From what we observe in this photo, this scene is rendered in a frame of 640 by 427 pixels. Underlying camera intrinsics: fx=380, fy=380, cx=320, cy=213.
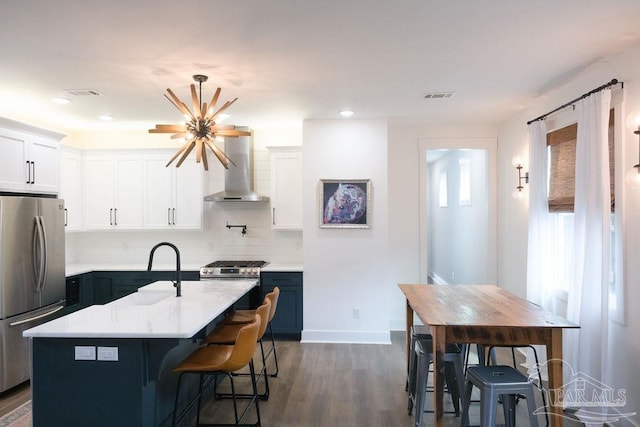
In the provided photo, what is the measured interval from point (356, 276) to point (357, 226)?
2.02 ft

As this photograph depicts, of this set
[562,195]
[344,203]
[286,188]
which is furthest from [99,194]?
[562,195]

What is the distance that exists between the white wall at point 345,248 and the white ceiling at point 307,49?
638 mm

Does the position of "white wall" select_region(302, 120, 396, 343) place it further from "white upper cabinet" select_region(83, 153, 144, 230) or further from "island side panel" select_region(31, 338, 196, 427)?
"island side panel" select_region(31, 338, 196, 427)

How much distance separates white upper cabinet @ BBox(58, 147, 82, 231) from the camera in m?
4.79

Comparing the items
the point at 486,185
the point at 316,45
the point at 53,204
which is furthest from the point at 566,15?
the point at 53,204

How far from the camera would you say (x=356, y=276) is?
4.68 m

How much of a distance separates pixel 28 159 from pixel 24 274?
1124mm

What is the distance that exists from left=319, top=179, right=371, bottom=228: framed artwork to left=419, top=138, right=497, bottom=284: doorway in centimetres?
91

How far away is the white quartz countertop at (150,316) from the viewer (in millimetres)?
2084

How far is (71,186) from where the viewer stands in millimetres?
4941

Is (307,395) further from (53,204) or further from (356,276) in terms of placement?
(53,204)

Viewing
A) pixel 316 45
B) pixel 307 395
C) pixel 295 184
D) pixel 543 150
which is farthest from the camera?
pixel 295 184

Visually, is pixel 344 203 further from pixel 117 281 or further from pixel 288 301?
pixel 117 281

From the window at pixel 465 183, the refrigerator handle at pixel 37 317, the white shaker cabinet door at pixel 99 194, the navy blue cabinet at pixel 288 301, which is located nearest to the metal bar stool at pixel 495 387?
the navy blue cabinet at pixel 288 301
